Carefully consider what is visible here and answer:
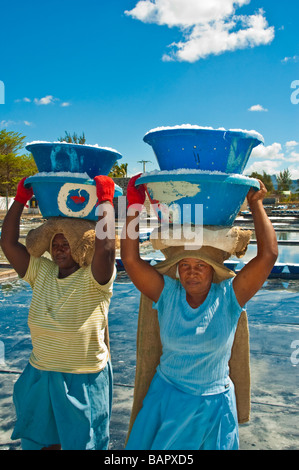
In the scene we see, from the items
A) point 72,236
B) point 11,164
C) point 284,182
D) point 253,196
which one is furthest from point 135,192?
point 284,182

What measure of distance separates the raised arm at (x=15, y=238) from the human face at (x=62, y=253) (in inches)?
7.3

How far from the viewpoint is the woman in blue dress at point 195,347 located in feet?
5.16

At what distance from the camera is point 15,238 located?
2139mm

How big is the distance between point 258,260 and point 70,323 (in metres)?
0.89

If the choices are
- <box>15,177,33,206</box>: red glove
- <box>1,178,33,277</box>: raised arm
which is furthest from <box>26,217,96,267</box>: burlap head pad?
<box>15,177,33,206</box>: red glove

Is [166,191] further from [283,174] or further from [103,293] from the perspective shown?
[283,174]

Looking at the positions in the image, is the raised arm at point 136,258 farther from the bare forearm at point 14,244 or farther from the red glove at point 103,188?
the bare forearm at point 14,244

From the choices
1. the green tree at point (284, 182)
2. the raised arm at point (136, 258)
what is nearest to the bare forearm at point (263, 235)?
the raised arm at point (136, 258)

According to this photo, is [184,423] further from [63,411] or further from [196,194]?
[196,194]

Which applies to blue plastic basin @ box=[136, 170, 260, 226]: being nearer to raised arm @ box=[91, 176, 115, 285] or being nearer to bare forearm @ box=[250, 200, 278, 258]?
bare forearm @ box=[250, 200, 278, 258]

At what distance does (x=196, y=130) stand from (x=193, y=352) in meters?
0.86

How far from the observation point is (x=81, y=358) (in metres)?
1.86

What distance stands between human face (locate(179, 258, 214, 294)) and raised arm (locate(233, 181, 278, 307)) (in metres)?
0.12
